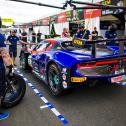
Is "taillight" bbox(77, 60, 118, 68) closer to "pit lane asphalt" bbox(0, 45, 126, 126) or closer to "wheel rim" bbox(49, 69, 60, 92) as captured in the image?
"wheel rim" bbox(49, 69, 60, 92)

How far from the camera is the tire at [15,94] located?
4242mm

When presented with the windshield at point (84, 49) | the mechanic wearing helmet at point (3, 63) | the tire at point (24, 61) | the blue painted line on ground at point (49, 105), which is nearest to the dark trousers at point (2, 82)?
the mechanic wearing helmet at point (3, 63)

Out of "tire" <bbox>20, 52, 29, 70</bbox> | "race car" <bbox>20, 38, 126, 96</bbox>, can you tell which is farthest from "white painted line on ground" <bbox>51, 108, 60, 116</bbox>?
"tire" <bbox>20, 52, 29, 70</bbox>

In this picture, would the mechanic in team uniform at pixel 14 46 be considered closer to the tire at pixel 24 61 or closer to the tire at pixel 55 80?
the tire at pixel 24 61

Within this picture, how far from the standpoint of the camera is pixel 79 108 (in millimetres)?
4117

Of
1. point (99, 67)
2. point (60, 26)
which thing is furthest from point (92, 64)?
point (60, 26)

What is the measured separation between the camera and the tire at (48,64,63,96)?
4414mm

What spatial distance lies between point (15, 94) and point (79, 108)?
4.27 ft

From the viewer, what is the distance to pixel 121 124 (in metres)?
3.38

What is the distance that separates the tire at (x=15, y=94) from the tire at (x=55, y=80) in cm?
66

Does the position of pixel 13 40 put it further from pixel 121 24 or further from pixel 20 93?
pixel 121 24

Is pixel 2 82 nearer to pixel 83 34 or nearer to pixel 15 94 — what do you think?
pixel 15 94

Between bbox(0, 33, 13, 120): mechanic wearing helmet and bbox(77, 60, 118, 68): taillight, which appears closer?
bbox(0, 33, 13, 120): mechanic wearing helmet

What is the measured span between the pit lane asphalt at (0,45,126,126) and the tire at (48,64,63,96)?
184mm
